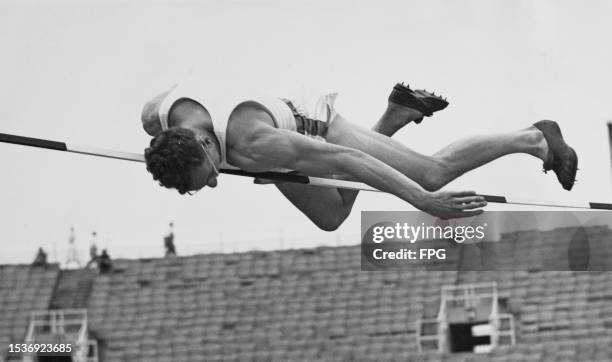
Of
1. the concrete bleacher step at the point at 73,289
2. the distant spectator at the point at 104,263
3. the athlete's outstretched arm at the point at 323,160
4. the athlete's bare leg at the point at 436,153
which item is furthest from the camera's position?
the distant spectator at the point at 104,263

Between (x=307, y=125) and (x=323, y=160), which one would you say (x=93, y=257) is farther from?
(x=323, y=160)

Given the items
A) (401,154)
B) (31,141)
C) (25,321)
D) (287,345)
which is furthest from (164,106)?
(25,321)

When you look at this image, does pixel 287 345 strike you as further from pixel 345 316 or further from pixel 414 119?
pixel 414 119

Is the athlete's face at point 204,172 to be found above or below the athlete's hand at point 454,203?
above

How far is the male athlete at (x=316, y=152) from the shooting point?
352 centimetres

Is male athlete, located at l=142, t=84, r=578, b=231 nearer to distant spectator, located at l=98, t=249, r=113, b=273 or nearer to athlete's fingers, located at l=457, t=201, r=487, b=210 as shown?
athlete's fingers, located at l=457, t=201, r=487, b=210

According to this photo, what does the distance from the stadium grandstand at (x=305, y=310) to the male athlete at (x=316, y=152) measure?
5251 millimetres

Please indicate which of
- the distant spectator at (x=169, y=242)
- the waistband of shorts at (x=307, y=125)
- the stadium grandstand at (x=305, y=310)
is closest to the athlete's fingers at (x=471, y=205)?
the waistband of shorts at (x=307, y=125)

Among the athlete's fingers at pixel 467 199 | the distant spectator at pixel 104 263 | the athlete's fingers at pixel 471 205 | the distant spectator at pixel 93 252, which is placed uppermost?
the distant spectator at pixel 93 252

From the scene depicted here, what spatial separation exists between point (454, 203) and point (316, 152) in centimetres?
43

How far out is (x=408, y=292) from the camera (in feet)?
33.1

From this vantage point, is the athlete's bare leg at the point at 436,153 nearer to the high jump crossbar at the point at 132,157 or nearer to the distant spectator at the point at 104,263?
the high jump crossbar at the point at 132,157

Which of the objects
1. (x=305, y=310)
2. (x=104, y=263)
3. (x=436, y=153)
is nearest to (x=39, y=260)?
(x=104, y=263)

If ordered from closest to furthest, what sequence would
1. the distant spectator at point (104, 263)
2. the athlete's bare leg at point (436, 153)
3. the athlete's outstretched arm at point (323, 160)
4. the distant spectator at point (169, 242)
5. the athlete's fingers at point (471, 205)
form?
the athlete's fingers at point (471, 205) < the athlete's outstretched arm at point (323, 160) < the athlete's bare leg at point (436, 153) < the distant spectator at point (169, 242) < the distant spectator at point (104, 263)
